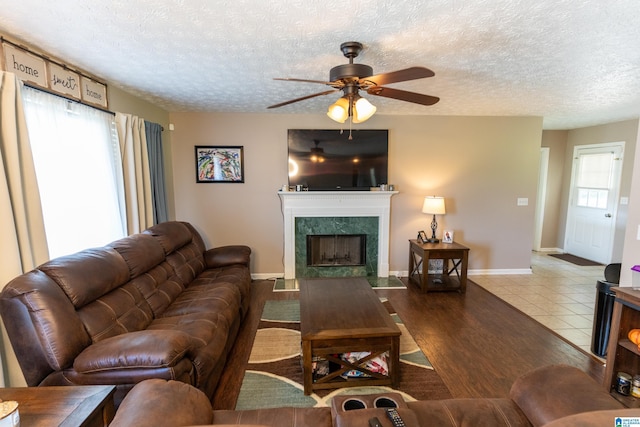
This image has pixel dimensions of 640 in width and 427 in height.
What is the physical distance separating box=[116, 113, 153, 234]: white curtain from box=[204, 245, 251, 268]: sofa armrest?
777mm

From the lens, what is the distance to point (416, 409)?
144 centimetres

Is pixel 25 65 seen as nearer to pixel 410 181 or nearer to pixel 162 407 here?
pixel 162 407

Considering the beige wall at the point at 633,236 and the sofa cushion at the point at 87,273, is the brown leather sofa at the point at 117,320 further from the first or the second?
the beige wall at the point at 633,236

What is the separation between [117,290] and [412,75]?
248cm

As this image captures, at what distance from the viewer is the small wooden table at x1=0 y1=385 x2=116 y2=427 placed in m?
1.25

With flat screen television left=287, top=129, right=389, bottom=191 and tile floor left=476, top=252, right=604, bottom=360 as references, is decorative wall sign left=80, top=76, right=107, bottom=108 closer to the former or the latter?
flat screen television left=287, top=129, right=389, bottom=191

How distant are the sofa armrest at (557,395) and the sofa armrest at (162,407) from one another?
138cm

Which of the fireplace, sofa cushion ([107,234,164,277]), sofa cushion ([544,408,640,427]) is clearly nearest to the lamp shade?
the fireplace

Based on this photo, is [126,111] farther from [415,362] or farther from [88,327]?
[415,362]

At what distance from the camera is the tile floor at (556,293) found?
328cm

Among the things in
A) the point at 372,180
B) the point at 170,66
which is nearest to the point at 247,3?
the point at 170,66

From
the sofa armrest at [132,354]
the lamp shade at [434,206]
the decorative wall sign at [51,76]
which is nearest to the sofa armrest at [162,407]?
the sofa armrest at [132,354]

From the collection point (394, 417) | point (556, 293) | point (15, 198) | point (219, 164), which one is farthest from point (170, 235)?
point (556, 293)

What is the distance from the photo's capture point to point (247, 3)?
164 centimetres
